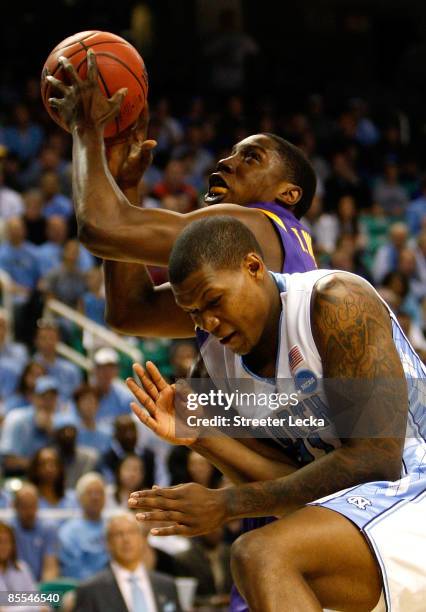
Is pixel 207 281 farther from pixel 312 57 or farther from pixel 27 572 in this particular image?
pixel 312 57

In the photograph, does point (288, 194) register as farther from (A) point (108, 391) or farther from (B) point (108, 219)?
(A) point (108, 391)

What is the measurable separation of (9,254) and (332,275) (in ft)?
22.5

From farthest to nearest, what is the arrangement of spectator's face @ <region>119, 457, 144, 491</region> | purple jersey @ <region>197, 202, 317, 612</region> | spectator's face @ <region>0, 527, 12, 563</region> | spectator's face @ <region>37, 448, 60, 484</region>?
1. spectator's face @ <region>119, 457, 144, 491</region>
2. spectator's face @ <region>37, 448, 60, 484</region>
3. spectator's face @ <region>0, 527, 12, 563</region>
4. purple jersey @ <region>197, 202, 317, 612</region>

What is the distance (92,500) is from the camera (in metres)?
7.29

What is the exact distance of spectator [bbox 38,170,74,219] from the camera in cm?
1074

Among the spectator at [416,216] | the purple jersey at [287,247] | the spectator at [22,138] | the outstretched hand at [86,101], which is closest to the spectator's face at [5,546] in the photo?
the purple jersey at [287,247]

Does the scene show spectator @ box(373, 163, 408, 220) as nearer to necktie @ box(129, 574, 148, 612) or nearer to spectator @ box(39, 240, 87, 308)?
spectator @ box(39, 240, 87, 308)

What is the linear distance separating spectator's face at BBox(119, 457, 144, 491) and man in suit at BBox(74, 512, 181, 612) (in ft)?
3.10

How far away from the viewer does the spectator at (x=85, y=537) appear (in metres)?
7.20

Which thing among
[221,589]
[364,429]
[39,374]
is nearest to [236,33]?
[39,374]

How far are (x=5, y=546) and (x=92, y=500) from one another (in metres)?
0.87

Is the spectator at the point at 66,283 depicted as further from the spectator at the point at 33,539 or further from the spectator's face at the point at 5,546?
the spectator's face at the point at 5,546

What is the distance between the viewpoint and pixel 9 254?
32.1 feet

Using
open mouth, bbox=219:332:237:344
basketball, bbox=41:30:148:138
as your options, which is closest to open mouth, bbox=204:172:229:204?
basketball, bbox=41:30:148:138
